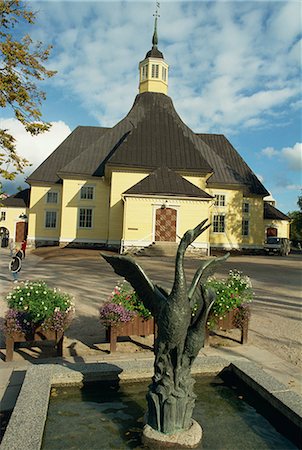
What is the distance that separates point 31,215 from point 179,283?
33.7 m

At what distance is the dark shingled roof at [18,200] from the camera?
39.8 metres

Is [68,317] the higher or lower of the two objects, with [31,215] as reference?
lower

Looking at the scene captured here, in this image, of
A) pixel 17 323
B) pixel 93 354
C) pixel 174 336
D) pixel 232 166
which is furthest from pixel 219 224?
pixel 174 336

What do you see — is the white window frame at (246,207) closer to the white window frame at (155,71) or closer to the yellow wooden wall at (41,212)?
the white window frame at (155,71)

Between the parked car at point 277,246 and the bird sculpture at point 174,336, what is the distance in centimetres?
3147

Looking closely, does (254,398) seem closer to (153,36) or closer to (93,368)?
(93,368)

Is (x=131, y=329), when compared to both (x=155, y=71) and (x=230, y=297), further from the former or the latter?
(x=155, y=71)

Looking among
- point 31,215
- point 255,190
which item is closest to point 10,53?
point 31,215

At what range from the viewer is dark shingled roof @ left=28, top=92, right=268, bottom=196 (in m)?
29.2

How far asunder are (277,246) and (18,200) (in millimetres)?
28380

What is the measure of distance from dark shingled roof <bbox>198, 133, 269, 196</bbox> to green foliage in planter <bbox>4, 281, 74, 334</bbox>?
27860 mm

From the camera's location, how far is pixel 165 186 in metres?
26.0

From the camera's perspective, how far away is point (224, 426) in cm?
396

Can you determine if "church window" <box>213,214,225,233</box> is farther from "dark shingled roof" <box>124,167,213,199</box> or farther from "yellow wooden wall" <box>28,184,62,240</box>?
"yellow wooden wall" <box>28,184,62,240</box>
